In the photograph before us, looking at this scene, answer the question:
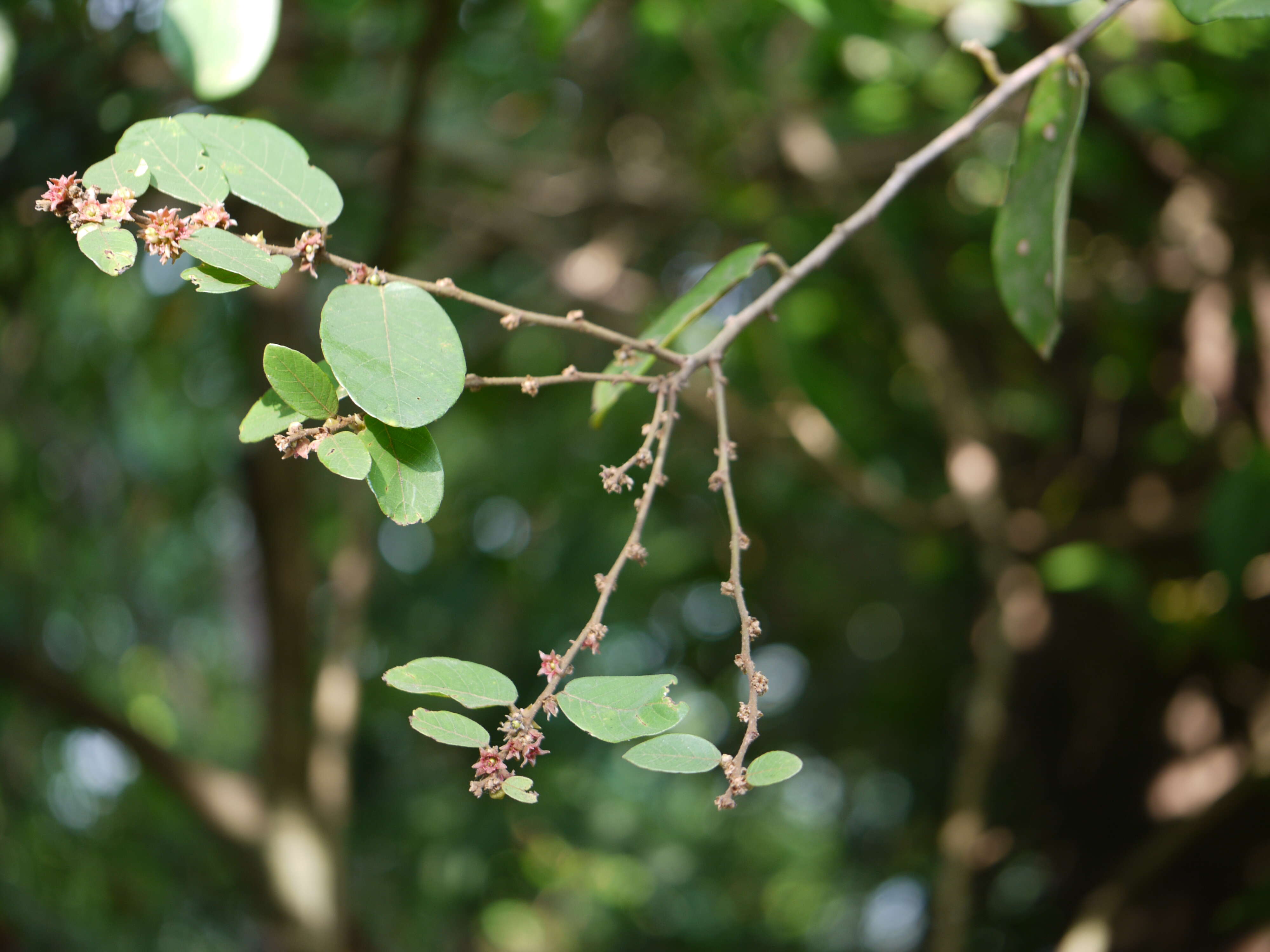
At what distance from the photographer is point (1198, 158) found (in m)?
1.27

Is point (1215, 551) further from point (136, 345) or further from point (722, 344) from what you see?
point (136, 345)

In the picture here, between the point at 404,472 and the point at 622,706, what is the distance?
0.12 m

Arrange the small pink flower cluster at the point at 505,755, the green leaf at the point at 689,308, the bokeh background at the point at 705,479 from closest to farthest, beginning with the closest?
the small pink flower cluster at the point at 505,755 < the green leaf at the point at 689,308 < the bokeh background at the point at 705,479

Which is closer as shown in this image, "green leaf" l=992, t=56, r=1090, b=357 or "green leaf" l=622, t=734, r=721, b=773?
"green leaf" l=622, t=734, r=721, b=773

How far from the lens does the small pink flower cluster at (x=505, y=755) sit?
311 millimetres

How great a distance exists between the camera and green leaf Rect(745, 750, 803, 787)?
32cm

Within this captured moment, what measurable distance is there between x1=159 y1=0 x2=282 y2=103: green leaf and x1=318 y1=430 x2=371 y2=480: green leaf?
303 millimetres

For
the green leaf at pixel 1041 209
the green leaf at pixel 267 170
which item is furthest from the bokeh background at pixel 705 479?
the green leaf at pixel 267 170

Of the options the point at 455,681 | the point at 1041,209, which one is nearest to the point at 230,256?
the point at 455,681

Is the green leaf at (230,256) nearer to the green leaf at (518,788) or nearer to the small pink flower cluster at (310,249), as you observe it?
the small pink flower cluster at (310,249)

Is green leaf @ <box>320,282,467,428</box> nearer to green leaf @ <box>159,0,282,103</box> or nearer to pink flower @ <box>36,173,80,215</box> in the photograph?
pink flower @ <box>36,173,80,215</box>

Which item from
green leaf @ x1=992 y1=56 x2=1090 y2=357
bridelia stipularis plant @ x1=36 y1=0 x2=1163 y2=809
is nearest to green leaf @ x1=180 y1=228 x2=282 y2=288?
bridelia stipularis plant @ x1=36 y1=0 x2=1163 y2=809

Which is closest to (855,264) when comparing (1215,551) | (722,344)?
(1215,551)

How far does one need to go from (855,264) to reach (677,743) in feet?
4.31
